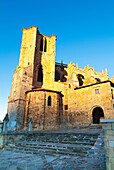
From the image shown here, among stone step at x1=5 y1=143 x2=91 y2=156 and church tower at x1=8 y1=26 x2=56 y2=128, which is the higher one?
church tower at x1=8 y1=26 x2=56 y2=128

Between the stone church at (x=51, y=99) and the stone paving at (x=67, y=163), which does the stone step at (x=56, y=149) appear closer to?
the stone paving at (x=67, y=163)

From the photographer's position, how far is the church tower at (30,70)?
21719 mm

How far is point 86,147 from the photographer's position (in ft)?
21.4

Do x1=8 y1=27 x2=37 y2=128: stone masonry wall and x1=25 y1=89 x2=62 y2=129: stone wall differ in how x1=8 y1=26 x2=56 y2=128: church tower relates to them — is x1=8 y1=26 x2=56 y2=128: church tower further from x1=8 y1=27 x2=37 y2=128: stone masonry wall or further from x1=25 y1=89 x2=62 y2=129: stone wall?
x1=25 y1=89 x2=62 y2=129: stone wall

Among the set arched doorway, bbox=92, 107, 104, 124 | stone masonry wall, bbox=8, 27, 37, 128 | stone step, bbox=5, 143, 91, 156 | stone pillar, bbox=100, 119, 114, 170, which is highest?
stone masonry wall, bbox=8, 27, 37, 128

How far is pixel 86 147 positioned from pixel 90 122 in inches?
549

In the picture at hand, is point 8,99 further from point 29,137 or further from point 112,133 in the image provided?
point 112,133

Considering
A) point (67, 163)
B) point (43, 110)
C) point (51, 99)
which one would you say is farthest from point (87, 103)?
point (67, 163)

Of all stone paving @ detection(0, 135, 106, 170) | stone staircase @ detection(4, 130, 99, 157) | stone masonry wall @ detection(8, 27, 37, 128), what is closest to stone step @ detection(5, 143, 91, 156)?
stone staircase @ detection(4, 130, 99, 157)

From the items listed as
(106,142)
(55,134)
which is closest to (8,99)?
(55,134)

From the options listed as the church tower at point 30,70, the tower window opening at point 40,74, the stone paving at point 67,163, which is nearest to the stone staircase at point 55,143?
the stone paving at point 67,163

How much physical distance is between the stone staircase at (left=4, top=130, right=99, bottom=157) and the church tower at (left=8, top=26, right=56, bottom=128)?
34.9ft

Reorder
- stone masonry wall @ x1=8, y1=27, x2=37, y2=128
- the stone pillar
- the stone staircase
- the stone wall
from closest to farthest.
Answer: the stone pillar → the stone staircase → the stone wall → stone masonry wall @ x1=8, y1=27, x2=37, y2=128

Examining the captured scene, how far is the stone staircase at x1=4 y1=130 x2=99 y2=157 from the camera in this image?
6762 mm
